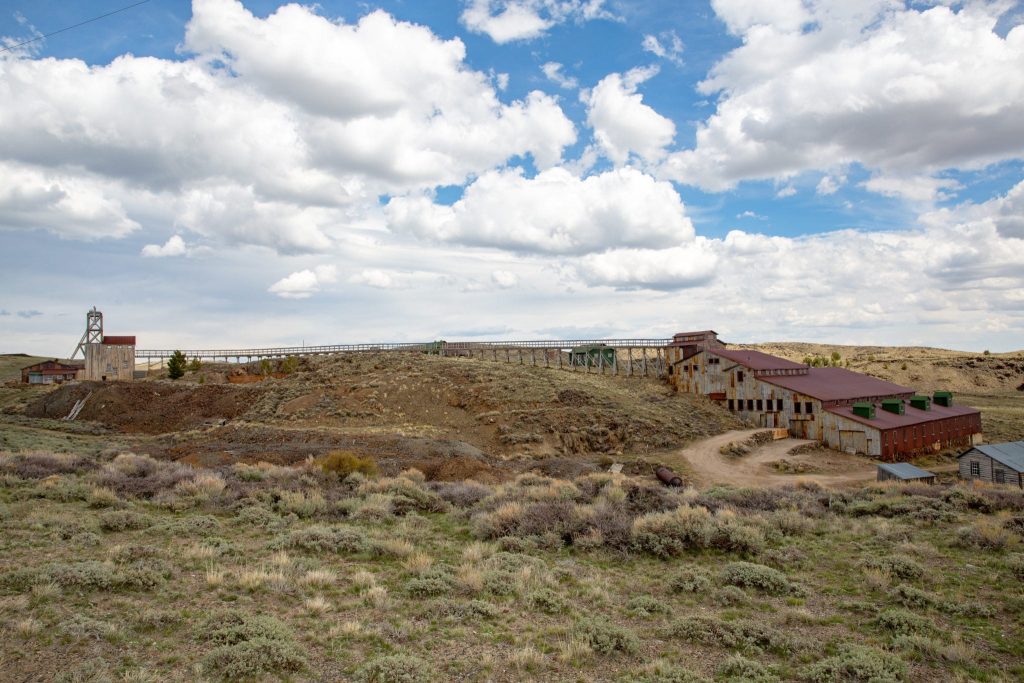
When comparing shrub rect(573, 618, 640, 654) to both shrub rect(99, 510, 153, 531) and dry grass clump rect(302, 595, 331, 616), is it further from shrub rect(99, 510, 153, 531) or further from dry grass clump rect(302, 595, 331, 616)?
shrub rect(99, 510, 153, 531)

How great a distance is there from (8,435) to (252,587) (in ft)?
102

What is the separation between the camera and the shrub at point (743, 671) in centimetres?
841

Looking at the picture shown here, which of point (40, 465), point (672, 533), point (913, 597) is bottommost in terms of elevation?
point (913, 597)

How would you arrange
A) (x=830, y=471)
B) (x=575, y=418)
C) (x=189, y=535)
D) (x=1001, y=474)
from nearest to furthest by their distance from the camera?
1. (x=189, y=535)
2. (x=1001, y=474)
3. (x=830, y=471)
4. (x=575, y=418)

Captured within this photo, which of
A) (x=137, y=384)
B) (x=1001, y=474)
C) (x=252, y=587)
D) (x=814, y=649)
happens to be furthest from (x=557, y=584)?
(x=137, y=384)

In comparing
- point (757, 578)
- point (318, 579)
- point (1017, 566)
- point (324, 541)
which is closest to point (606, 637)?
point (757, 578)

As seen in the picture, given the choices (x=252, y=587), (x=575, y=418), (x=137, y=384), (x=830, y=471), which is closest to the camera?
(x=252, y=587)

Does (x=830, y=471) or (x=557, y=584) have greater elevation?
(x=557, y=584)

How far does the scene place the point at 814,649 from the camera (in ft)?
30.8

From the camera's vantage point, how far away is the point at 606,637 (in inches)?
368

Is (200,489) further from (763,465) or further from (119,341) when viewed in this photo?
(119,341)

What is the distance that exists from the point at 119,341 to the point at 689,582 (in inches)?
3030

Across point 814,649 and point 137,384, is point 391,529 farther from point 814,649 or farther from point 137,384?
point 137,384

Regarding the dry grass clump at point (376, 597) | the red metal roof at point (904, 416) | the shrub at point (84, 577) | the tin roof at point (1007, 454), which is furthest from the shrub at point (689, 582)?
the red metal roof at point (904, 416)
